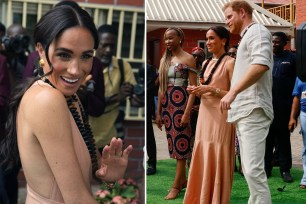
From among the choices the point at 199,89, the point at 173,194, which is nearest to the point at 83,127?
the point at 199,89

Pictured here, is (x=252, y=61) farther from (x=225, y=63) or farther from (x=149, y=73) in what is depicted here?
(x=149, y=73)

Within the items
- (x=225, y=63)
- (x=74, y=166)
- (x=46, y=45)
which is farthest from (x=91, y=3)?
(x=225, y=63)

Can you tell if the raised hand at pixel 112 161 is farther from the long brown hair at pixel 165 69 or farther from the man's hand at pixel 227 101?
the long brown hair at pixel 165 69

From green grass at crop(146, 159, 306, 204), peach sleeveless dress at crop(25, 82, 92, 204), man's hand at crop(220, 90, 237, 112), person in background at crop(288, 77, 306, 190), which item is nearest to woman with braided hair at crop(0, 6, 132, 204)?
peach sleeveless dress at crop(25, 82, 92, 204)

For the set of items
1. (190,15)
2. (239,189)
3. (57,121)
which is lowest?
(239,189)

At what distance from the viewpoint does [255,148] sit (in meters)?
2.41

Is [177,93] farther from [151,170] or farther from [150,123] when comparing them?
[151,170]

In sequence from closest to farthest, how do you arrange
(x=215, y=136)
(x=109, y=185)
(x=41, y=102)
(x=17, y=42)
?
(x=41, y=102) → (x=109, y=185) → (x=17, y=42) → (x=215, y=136)

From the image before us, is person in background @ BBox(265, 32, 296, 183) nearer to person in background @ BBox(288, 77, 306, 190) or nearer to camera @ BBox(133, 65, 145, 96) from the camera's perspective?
person in background @ BBox(288, 77, 306, 190)

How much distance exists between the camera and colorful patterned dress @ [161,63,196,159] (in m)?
3.34

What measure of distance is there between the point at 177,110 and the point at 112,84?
5.41 ft

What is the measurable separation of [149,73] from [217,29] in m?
1.29

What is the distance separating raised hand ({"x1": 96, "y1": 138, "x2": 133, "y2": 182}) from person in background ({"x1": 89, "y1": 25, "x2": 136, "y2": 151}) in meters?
0.41

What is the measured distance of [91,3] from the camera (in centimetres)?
159
